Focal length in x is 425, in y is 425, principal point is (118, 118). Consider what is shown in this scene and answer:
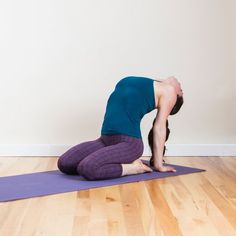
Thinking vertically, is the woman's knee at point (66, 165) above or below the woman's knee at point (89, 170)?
below

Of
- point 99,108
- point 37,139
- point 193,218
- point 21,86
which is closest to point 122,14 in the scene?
point 99,108

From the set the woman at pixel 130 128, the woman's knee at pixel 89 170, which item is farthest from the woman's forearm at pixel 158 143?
the woman's knee at pixel 89 170

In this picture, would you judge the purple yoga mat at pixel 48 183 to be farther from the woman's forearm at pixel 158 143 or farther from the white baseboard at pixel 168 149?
the white baseboard at pixel 168 149

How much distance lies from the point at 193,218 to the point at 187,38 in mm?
2347

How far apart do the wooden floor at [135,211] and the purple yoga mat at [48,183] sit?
0.08 metres

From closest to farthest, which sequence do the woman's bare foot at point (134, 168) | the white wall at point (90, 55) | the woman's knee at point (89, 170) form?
the woman's knee at point (89, 170), the woman's bare foot at point (134, 168), the white wall at point (90, 55)

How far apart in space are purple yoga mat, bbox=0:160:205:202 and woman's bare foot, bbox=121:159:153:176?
34 millimetres

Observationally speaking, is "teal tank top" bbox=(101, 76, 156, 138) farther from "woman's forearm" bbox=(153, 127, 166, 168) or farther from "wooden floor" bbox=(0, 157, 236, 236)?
"wooden floor" bbox=(0, 157, 236, 236)

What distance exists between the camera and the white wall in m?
3.88

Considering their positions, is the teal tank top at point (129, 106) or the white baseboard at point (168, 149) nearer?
the teal tank top at point (129, 106)

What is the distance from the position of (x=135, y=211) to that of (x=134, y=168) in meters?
0.91

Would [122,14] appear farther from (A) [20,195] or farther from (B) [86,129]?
(A) [20,195]

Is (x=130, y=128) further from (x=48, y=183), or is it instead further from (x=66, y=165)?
(x=48, y=183)

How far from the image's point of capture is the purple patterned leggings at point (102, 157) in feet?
9.03
